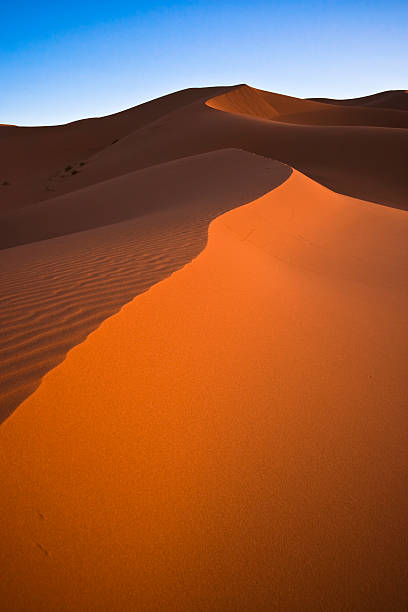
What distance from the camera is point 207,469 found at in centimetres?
201

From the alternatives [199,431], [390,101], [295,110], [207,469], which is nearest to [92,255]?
[199,431]

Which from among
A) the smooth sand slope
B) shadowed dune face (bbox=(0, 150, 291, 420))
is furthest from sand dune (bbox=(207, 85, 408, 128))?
shadowed dune face (bbox=(0, 150, 291, 420))

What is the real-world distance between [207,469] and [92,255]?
144 inches

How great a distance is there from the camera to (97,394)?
2209 millimetres

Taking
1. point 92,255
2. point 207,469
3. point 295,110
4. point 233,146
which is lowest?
point 207,469

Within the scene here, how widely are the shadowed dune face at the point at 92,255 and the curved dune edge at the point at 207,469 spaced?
0.19 m

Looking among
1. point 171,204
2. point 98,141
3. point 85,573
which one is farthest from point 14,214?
point 98,141

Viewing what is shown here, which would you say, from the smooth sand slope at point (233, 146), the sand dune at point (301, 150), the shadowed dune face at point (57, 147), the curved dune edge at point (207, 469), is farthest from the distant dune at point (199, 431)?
the shadowed dune face at point (57, 147)

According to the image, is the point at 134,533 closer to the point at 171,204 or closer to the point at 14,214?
the point at 171,204

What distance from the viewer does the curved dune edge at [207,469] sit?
5.03ft

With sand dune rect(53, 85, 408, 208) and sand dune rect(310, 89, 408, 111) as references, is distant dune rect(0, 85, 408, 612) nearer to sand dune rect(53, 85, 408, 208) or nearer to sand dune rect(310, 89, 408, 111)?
sand dune rect(53, 85, 408, 208)

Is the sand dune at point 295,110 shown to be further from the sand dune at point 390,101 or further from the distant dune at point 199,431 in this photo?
the distant dune at point 199,431

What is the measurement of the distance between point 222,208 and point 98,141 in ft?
118

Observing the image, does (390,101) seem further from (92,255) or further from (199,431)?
(199,431)
